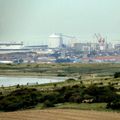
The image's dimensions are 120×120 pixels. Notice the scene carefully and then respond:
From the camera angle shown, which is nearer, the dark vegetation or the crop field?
the crop field

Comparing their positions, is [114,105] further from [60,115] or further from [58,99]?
[58,99]

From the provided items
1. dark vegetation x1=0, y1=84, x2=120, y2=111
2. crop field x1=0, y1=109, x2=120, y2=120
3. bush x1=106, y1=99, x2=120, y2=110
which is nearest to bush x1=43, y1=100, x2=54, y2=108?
dark vegetation x1=0, y1=84, x2=120, y2=111

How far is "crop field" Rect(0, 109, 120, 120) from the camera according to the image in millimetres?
19683

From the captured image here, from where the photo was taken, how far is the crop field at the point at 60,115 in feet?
64.6

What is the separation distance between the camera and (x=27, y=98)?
82.6 ft

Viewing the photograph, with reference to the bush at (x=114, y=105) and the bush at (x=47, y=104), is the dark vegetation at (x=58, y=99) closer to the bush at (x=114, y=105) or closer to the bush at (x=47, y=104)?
the bush at (x=47, y=104)

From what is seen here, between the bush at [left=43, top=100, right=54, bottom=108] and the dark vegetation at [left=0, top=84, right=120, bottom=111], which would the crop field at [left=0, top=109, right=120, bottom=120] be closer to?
the bush at [left=43, top=100, right=54, bottom=108]

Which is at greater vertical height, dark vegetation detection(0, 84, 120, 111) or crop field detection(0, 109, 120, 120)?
dark vegetation detection(0, 84, 120, 111)

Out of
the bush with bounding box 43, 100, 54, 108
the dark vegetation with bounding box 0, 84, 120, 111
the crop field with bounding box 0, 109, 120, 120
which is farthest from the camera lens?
the dark vegetation with bounding box 0, 84, 120, 111

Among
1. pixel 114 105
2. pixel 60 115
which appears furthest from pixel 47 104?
pixel 114 105

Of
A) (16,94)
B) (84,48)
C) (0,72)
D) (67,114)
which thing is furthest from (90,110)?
(84,48)

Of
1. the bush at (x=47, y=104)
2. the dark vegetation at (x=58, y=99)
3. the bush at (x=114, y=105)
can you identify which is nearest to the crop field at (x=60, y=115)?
the bush at (x=114, y=105)

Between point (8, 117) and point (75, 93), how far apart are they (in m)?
5.79

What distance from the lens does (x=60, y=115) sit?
20.5 metres
